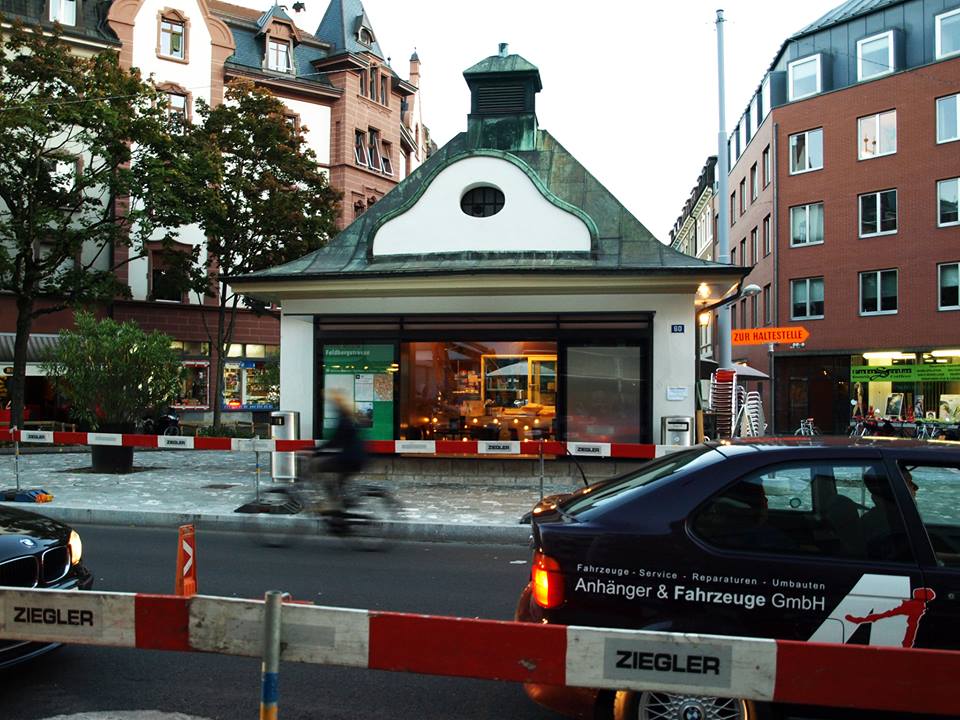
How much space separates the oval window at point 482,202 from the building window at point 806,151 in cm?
2184

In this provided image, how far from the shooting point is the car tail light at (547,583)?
12.4 ft

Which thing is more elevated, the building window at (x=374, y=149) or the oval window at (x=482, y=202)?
the building window at (x=374, y=149)

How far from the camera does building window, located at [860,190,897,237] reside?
29844 mm

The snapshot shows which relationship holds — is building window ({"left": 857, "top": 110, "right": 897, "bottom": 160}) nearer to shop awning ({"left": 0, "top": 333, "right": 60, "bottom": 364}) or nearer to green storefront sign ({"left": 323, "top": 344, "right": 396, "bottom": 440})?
green storefront sign ({"left": 323, "top": 344, "right": 396, "bottom": 440})

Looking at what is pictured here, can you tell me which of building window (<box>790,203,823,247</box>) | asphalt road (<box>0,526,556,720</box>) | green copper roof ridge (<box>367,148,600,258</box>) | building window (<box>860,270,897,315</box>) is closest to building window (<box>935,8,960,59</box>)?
building window (<box>790,203,823,247</box>)

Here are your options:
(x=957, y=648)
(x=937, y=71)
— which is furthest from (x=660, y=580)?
(x=937, y=71)

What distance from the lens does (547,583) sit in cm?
380

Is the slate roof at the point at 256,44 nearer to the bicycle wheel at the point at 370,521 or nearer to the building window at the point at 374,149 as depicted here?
the building window at the point at 374,149

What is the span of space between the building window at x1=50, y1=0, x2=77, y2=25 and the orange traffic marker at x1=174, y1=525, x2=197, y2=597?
105 feet

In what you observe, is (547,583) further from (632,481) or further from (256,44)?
(256,44)

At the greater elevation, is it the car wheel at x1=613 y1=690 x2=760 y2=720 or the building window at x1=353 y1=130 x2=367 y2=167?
the building window at x1=353 y1=130 x2=367 y2=167

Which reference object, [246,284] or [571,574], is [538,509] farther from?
[246,284]

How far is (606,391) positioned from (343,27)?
34.1m

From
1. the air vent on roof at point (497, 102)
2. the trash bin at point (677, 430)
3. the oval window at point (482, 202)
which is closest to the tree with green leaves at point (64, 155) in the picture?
the air vent on roof at point (497, 102)
